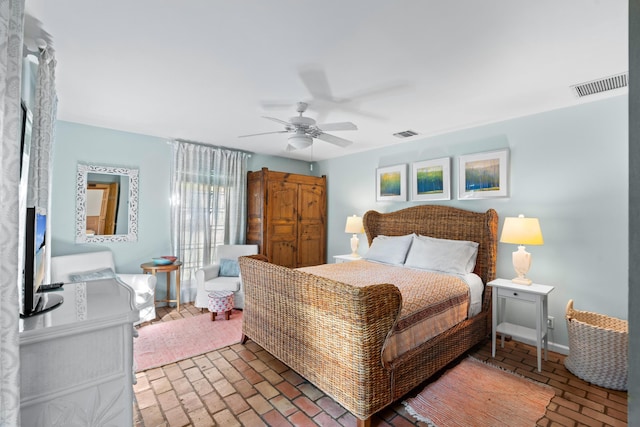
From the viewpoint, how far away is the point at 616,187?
8.61ft

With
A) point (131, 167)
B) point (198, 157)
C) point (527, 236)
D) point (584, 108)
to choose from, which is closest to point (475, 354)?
point (527, 236)

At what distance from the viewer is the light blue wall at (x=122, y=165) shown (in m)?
3.54

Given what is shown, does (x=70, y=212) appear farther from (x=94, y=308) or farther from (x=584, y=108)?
(x=584, y=108)

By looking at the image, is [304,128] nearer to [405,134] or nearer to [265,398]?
[405,134]

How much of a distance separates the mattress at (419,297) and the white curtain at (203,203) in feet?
6.80

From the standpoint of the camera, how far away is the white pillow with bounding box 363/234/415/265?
3.71 m

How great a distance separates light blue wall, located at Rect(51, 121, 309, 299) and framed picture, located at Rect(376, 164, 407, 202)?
3.24m

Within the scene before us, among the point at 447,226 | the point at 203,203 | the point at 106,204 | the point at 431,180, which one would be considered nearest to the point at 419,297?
the point at 447,226

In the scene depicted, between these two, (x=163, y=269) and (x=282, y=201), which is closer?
(x=163, y=269)

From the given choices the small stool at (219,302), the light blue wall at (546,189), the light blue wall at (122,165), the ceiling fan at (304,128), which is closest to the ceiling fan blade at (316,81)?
the ceiling fan at (304,128)

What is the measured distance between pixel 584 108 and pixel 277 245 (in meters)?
4.21

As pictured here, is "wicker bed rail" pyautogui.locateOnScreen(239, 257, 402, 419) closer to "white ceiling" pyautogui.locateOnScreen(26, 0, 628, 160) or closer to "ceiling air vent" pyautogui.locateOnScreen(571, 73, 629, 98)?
"white ceiling" pyautogui.locateOnScreen(26, 0, 628, 160)

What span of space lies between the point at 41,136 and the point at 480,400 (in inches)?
142

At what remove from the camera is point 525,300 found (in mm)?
2719
